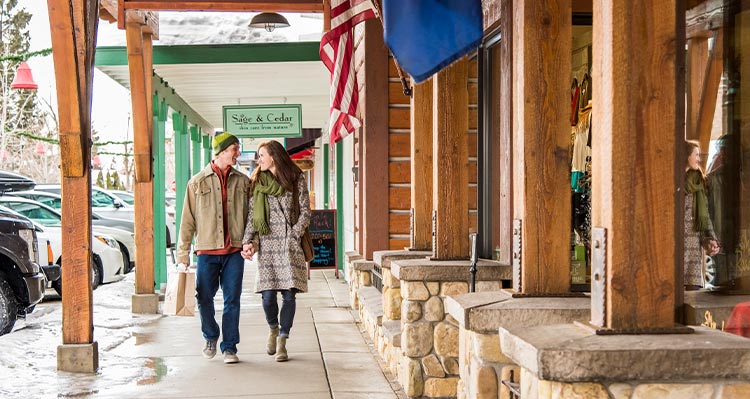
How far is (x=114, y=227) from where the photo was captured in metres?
17.1

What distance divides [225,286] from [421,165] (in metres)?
1.90

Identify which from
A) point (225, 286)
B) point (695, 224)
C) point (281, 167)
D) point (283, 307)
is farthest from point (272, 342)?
point (695, 224)

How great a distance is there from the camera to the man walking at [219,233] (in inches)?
283

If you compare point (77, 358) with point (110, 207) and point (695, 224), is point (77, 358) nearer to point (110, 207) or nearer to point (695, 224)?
point (695, 224)

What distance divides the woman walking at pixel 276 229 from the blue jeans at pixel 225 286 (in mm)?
163

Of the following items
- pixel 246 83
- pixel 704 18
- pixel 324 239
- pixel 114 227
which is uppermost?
pixel 246 83

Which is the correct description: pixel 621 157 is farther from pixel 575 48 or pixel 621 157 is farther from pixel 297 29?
pixel 297 29

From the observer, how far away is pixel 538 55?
161 inches

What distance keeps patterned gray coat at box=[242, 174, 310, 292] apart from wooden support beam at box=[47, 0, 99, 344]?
4.16 feet

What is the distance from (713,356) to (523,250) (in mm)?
1361

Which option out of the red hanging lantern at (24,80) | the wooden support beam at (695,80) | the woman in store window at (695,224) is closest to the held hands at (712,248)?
the woman in store window at (695,224)

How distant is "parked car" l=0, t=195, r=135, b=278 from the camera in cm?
1355

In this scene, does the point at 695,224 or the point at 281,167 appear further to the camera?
the point at 281,167

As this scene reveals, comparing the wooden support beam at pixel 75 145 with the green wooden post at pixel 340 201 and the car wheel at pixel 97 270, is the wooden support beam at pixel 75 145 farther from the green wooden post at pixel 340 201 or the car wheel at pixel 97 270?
the green wooden post at pixel 340 201
